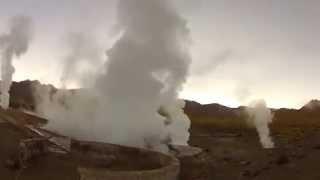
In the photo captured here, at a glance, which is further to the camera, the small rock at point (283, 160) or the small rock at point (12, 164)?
the small rock at point (12, 164)

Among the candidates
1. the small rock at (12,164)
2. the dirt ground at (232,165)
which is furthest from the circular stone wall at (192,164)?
the small rock at (12,164)

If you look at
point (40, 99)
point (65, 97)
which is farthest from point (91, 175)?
point (40, 99)

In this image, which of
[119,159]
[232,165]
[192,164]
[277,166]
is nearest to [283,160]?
[277,166]

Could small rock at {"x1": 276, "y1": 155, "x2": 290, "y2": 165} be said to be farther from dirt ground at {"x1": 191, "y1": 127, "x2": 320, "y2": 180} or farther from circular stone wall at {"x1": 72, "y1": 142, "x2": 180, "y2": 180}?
circular stone wall at {"x1": 72, "y1": 142, "x2": 180, "y2": 180}

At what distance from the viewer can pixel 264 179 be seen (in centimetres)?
2539

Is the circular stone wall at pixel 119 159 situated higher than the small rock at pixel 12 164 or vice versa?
the circular stone wall at pixel 119 159

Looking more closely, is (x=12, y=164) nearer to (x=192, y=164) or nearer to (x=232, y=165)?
(x=192, y=164)

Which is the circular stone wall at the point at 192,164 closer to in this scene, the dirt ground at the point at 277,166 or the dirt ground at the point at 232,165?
the dirt ground at the point at 232,165

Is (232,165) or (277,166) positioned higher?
(232,165)

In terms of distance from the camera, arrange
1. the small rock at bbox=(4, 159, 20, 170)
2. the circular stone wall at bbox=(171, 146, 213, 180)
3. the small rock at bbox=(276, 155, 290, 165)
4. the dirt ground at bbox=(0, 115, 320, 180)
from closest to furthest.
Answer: the dirt ground at bbox=(0, 115, 320, 180), the small rock at bbox=(276, 155, 290, 165), the small rock at bbox=(4, 159, 20, 170), the circular stone wall at bbox=(171, 146, 213, 180)

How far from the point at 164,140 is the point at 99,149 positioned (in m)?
9.88

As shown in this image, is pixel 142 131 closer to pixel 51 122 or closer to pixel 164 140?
pixel 164 140

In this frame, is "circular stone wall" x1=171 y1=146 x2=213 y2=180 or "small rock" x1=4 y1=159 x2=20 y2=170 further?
"circular stone wall" x1=171 y1=146 x2=213 y2=180

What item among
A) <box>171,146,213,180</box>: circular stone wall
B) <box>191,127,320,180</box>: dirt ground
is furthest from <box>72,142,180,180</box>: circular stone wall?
<box>191,127,320,180</box>: dirt ground
